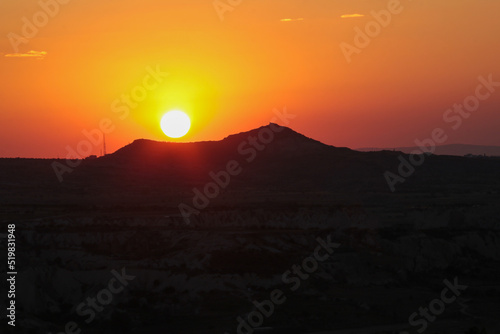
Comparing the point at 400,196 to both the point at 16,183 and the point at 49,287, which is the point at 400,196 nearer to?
the point at 16,183
